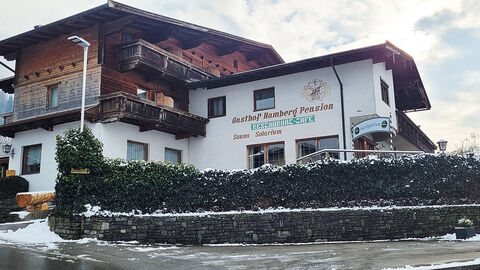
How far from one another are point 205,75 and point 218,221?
13.3 m

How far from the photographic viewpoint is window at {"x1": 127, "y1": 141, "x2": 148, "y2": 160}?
832 inches

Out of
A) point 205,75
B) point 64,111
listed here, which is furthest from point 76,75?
point 205,75

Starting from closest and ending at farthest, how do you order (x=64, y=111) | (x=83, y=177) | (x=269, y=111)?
(x=83, y=177) < (x=64, y=111) < (x=269, y=111)

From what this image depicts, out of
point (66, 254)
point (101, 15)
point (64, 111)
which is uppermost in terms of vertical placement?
point (101, 15)

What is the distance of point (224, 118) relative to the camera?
78.1 ft

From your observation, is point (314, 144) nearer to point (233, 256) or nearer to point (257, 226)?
point (257, 226)

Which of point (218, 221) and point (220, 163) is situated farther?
point (220, 163)

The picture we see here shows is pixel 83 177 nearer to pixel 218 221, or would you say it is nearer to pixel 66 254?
pixel 66 254

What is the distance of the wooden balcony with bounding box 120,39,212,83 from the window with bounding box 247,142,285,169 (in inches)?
209

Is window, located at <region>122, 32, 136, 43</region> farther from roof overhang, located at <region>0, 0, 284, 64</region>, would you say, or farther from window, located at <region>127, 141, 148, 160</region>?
window, located at <region>127, 141, 148, 160</region>

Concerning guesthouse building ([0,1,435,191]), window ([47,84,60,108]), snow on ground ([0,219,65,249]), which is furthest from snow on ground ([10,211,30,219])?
window ([47,84,60,108])

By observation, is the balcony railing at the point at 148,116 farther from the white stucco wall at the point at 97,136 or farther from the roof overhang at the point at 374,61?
the roof overhang at the point at 374,61

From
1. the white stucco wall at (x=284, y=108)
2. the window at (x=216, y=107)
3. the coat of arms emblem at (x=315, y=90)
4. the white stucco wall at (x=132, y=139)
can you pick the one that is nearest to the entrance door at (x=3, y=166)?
the white stucco wall at (x=132, y=139)

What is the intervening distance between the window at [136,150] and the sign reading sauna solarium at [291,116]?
15.2 feet
